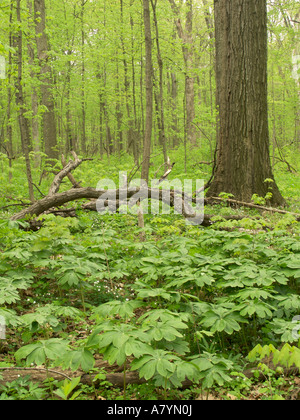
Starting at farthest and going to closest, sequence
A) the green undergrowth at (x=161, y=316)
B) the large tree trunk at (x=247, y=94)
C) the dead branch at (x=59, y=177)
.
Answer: the large tree trunk at (x=247, y=94)
the dead branch at (x=59, y=177)
the green undergrowth at (x=161, y=316)

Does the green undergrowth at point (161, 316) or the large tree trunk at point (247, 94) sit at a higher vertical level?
the large tree trunk at point (247, 94)

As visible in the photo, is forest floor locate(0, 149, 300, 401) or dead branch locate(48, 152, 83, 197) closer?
forest floor locate(0, 149, 300, 401)

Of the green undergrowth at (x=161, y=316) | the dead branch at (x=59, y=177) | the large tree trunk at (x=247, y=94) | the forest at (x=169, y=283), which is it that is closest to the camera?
the green undergrowth at (x=161, y=316)

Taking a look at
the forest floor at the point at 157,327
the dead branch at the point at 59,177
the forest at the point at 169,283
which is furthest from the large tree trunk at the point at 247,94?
the dead branch at the point at 59,177

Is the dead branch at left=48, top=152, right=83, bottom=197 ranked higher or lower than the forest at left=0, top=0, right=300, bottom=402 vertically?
higher

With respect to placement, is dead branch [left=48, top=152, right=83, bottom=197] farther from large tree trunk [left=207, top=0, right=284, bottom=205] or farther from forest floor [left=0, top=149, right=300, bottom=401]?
large tree trunk [left=207, top=0, right=284, bottom=205]

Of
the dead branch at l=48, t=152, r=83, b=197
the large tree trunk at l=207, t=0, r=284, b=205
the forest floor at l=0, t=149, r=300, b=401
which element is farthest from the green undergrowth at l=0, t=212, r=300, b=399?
the large tree trunk at l=207, t=0, r=284, b=205

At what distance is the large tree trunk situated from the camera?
26.2ft

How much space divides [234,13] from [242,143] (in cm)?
305

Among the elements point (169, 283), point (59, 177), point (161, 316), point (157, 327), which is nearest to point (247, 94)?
point (59, 177)

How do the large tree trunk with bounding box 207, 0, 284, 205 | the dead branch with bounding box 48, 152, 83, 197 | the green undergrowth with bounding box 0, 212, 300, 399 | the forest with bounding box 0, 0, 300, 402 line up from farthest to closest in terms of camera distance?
the large tree trunk with bounding box 207, 0, 284, 205 → the dead branch with bounding box 48, 152, 83, 197 → the forest with bounding box 0, 0, 300, 402 → the green undergrowth with bounding box 0, 212, 300, 399

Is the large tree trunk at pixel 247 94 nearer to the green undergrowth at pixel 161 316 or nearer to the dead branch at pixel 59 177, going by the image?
the green undergrowth at pixel 161 316

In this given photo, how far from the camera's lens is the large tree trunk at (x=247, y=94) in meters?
7.98
